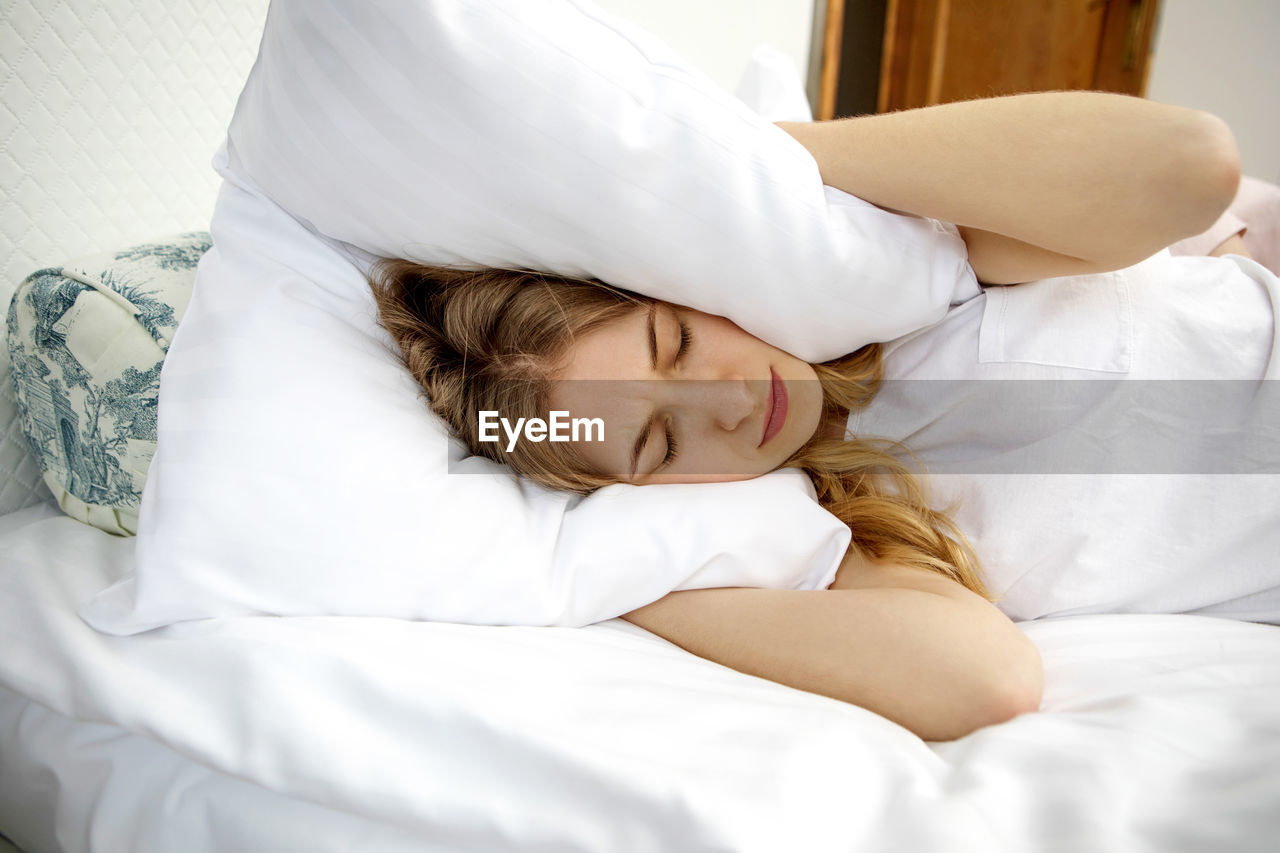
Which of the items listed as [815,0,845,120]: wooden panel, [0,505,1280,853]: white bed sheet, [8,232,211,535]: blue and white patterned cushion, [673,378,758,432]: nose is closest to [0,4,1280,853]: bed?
[0,505,1280,853]: white bed sheet

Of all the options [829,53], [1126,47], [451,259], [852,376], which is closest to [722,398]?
[852,376]

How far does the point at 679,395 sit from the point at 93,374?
1.90 feet

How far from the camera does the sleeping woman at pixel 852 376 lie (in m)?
0.60

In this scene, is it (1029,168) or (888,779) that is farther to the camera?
(1029,168)

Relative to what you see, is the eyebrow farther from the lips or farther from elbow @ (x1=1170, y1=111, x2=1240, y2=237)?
elbow @ (x1=1170, y1=111, x2=1240, y2=237)

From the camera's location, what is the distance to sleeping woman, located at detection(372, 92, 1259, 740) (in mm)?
597

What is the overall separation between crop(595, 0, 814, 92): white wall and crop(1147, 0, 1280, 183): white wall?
52.1 inches

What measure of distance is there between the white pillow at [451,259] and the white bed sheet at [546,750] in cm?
6

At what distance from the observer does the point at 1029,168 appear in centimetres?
64

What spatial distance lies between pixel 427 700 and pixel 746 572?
326 millimetres

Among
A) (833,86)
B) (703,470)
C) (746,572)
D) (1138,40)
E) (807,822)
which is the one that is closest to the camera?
(807,822)

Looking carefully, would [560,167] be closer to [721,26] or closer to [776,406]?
[776,406]

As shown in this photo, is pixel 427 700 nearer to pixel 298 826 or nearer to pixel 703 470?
pixel 298 826

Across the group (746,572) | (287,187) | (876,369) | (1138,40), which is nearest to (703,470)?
(746,572)
